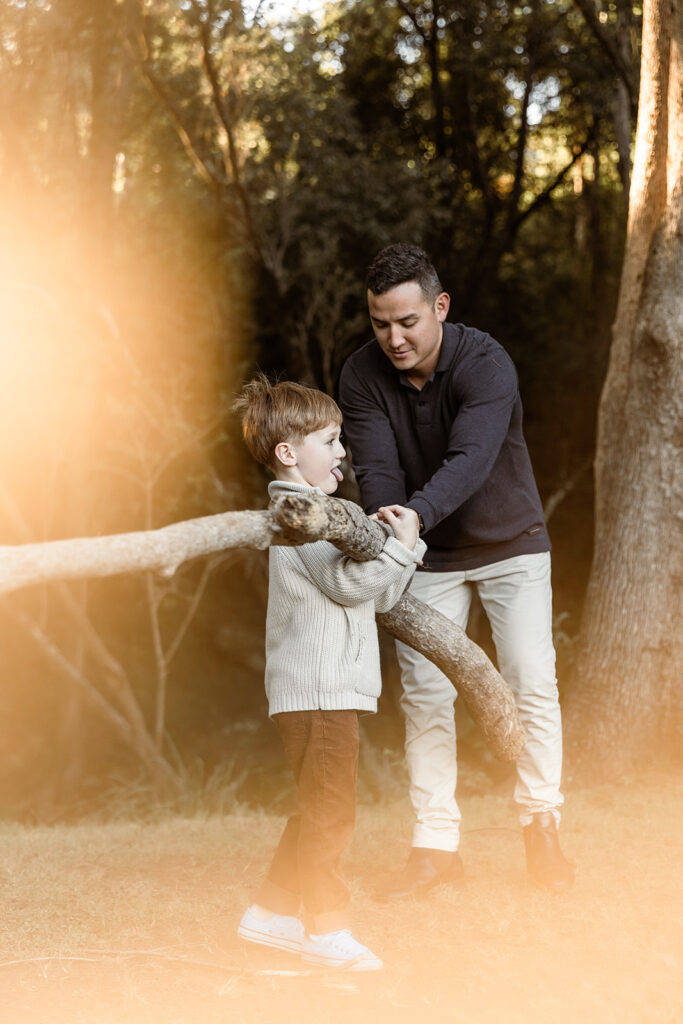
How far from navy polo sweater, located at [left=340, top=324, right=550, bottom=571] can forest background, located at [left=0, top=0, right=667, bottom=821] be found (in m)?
2.53

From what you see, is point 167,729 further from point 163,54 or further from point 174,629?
point 163,54

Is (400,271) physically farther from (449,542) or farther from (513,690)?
(513,690)

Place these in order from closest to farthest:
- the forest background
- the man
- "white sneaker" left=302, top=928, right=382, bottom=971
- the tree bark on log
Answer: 1. the tree bark on log
2. "white sneaker" left=302, top=928, right=382, bottom=971
3. the man
4. the forest background

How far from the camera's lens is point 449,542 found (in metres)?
3.96

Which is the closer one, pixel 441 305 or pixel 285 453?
pixel 285 453

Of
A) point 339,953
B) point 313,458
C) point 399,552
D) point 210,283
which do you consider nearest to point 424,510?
point 399,552

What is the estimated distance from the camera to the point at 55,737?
11047 millimetres

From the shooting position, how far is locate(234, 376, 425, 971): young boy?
3.00 meters

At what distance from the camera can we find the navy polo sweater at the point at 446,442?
150 inches

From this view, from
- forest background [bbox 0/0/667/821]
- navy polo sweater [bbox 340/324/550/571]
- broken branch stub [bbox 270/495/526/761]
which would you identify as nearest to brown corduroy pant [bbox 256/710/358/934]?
broken branch stub [bbox 270/495/526/761]

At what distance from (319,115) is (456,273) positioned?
3.33 m

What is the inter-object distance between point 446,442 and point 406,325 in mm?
490

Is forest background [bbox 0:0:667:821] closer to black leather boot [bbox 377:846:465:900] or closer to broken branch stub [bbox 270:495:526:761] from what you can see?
black leather boot [bbox 377:846:465:900]

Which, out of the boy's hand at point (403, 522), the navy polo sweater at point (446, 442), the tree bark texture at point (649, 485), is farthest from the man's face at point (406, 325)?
the tree bark texture at point (649, 485)
